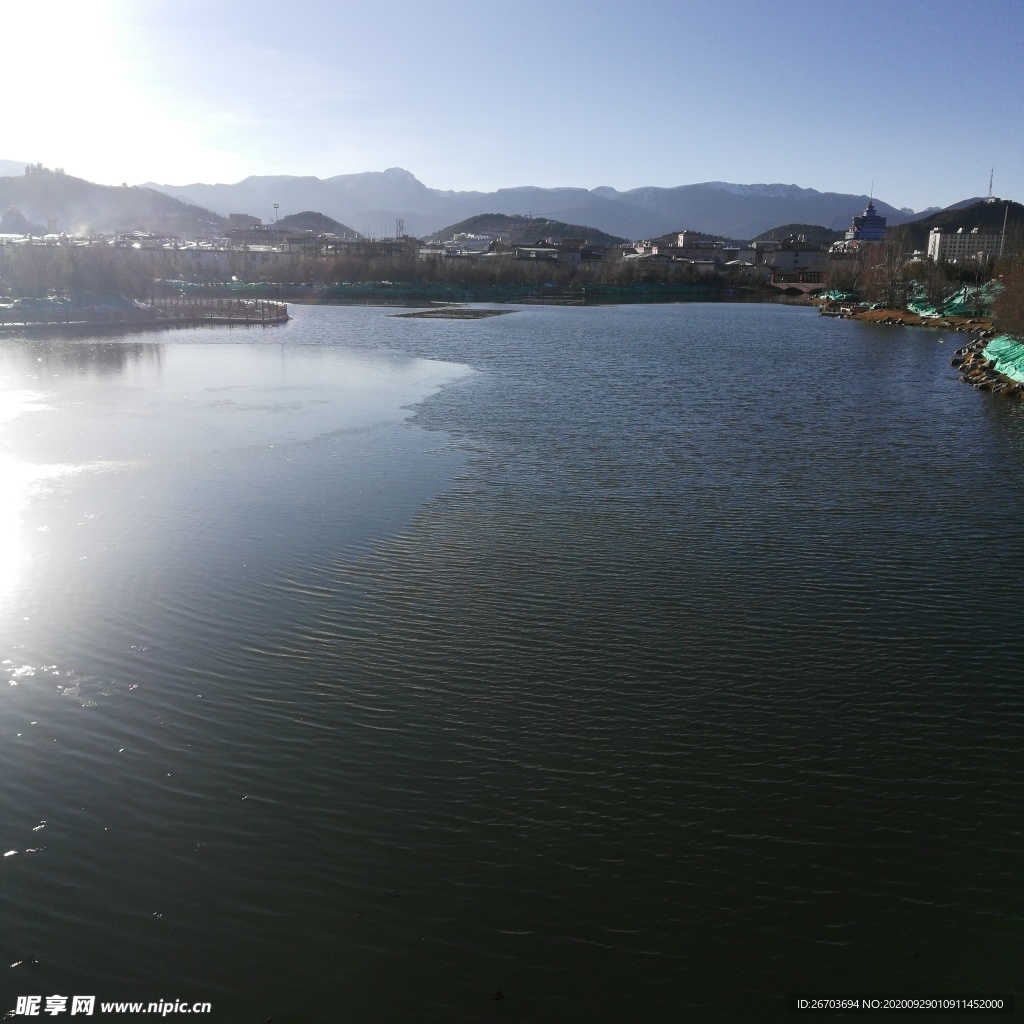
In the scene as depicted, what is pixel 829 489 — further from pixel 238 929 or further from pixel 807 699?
pixel 238 929

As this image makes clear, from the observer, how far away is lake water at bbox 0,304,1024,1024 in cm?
294

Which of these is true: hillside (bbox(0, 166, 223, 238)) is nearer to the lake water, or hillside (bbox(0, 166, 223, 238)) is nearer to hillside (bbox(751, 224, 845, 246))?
hillside (bbox(751, 224, 845, 246))

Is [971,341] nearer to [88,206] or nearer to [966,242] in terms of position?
[966,242]

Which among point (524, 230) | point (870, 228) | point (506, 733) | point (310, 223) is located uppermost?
point (310, 223)

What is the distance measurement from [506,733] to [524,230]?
11776cm

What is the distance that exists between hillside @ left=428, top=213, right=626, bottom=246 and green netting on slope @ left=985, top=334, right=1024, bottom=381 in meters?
91.8

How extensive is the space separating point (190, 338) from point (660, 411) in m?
16.1

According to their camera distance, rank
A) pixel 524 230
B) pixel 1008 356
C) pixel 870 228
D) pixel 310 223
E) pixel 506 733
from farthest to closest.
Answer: pixel 310 223 < pixel 524 230 < pixel 870 228 < pixel 1008 356 < pixel 506 733

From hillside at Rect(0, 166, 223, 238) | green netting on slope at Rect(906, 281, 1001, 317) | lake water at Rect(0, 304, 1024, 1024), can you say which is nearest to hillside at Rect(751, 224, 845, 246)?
hillside at Rect(0, 166, 223, 238)

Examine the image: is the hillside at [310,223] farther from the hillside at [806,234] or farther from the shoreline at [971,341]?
the shoreline at [971,341]

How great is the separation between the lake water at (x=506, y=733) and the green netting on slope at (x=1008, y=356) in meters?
8.04

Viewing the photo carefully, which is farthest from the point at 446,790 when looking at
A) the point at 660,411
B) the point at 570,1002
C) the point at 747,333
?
the point at 747,333

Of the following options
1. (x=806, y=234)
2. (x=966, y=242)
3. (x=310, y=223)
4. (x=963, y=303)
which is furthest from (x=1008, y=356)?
(x=310, y=223)

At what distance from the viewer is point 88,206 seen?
101 metres
